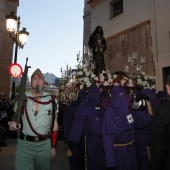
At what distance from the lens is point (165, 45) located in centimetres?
966

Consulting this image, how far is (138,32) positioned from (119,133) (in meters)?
8.94

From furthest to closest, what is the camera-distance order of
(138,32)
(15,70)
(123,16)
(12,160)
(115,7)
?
(115,7) → (123,16) → (138,32) → (15,70) → (12,160)

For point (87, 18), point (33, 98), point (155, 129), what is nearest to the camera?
point (155, 129)

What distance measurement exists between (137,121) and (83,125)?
108 centimetres

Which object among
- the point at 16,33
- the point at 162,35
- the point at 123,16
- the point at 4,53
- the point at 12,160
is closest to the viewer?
the point at 12,160

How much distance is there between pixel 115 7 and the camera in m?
13.6

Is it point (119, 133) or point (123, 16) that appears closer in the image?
point (119, 133)

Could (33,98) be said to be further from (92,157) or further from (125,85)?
(125,85)

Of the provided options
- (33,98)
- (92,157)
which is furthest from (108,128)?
(33,98)

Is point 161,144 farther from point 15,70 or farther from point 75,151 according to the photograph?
point 15,70

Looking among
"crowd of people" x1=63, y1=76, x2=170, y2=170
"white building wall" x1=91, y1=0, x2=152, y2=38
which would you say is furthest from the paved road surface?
"white building wall" x1=91, y1=0, x2=152, y2=38

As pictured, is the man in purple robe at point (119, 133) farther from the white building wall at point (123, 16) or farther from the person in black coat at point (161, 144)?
the white building wall at point (123, 16)

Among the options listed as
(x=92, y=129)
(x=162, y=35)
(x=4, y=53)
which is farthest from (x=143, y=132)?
(x=4, y=53)

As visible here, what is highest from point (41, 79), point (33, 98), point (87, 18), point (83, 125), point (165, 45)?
point (87, 18)
